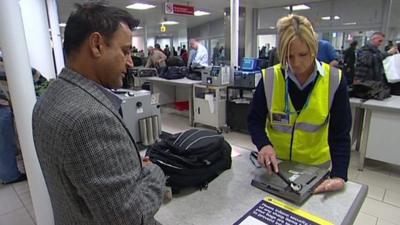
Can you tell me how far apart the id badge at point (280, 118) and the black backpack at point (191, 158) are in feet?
0.84

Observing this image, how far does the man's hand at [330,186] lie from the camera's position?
0.98m

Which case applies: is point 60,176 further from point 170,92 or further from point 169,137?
point 170,92

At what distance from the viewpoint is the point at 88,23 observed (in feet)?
2.05

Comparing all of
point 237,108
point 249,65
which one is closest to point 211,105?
point 237,108

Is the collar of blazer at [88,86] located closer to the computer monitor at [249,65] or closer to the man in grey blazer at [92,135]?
the man in grey blazer at [92,135]

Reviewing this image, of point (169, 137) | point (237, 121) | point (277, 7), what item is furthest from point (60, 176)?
point (277, 7)

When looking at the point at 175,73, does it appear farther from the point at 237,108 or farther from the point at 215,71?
the point at 237,108

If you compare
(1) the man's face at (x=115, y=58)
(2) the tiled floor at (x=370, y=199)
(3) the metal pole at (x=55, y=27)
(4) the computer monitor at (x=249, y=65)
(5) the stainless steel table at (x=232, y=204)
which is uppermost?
(3) the metal pole at (x=55, y=27)

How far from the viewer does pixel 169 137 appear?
1.21 meters

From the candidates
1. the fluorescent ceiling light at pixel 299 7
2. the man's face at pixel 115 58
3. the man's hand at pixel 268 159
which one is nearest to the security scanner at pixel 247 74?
the man's hand at pixel 268 159

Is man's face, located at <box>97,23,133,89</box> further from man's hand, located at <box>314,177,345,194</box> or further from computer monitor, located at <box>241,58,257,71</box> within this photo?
computer monitor, located at <box>241,58,257,71</box>

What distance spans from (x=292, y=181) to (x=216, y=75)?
3247 mm

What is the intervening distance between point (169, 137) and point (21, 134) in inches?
41.6

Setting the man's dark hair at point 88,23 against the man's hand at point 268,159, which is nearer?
the man's dark hair at point 88,23
